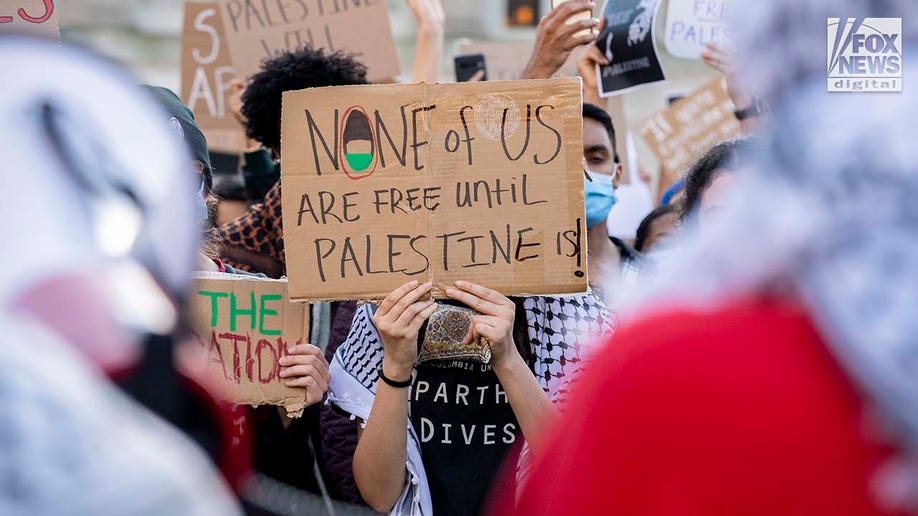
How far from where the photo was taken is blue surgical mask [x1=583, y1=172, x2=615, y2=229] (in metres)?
3.30

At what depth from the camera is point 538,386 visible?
2.28 metres

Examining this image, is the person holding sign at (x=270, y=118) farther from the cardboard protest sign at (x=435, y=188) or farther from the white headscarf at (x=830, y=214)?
the white headscarf at (x=830, y=214)

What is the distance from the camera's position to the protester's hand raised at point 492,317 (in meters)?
2.23

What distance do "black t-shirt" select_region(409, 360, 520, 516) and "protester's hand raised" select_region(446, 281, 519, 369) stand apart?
0.20 metres

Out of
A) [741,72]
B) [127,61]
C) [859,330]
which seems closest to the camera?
[859,330]

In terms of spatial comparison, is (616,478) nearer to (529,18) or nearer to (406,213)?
(406,213)

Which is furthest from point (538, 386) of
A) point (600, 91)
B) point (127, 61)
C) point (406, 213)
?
point (600, 91)

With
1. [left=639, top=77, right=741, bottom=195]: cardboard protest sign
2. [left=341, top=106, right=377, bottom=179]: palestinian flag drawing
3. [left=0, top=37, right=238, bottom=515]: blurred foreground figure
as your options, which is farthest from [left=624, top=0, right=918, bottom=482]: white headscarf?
[left=639, top=77, right=741, bottom=195]: cardboard protest sign

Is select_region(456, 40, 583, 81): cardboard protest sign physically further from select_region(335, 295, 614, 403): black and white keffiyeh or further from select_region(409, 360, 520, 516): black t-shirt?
select_region(409, 360, 520, 516): black t-shirt

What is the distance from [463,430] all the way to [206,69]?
2858 mm

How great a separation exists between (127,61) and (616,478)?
0.62m

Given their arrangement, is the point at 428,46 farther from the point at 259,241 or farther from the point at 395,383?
the point at 395,383

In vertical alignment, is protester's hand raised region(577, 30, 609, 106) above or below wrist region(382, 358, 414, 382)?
above

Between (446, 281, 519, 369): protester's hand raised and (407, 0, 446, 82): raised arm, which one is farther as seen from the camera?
(407, 0, 446, 82): raised arm
